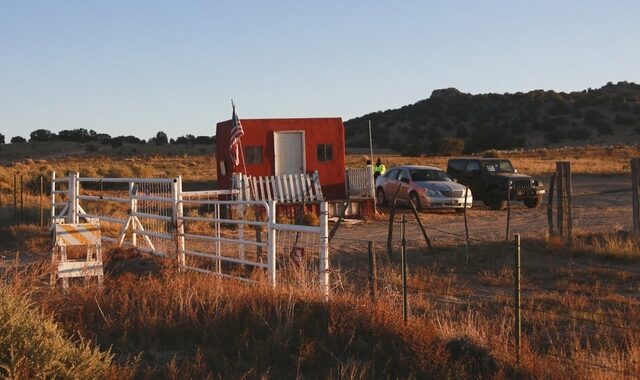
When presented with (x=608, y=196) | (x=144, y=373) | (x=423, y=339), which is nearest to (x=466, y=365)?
(x=423, y=339)

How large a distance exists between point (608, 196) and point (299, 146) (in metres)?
14.1

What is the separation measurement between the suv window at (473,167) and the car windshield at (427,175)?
1.78 meters

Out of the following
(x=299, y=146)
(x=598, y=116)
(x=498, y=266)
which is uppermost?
(x=598, y=116)

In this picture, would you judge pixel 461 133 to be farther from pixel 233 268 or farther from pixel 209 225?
pixel 233 268

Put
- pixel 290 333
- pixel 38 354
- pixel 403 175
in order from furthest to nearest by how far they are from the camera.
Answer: pixel 403 175 < pixel 290 333 < pixel 38 354

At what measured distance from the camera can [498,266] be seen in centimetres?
1445

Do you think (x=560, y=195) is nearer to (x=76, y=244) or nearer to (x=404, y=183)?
(x=76, y=244)

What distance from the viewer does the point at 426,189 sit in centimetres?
2523

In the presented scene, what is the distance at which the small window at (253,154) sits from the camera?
25.1 m

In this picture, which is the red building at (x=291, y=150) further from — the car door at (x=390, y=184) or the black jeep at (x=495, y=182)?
the black jeep at (x=495, y=182)

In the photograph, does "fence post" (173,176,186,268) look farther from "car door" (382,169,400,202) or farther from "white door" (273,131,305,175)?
"car door" (382,169,400,202)

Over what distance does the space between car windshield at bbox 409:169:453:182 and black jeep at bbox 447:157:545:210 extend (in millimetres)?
1508

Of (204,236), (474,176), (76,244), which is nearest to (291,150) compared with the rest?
(474,176)

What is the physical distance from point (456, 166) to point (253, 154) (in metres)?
7.99
